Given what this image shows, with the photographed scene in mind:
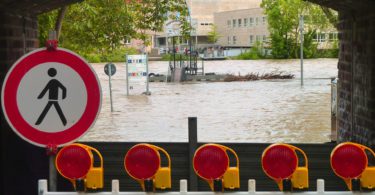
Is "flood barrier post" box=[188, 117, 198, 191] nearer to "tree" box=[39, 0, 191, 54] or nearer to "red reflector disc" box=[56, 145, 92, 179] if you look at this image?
"red reflector disc" box=[56, 145, 92, 179]

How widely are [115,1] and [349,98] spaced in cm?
1317

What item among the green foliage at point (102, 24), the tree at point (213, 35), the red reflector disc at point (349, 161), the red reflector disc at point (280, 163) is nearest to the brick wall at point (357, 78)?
the red reflector disc at point (349, 161)

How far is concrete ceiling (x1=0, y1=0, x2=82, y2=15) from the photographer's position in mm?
5223

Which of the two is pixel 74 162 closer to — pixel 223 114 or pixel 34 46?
pixel 34 46

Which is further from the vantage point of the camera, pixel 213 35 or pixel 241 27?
pixel 213 35

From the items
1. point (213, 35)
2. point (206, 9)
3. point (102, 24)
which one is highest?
point (206, 9)

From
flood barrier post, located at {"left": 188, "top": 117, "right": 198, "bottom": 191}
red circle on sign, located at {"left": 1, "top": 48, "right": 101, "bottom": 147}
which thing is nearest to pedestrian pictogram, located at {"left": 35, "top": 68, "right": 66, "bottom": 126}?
red circle on sign, located at {"left": 1, "top": 48, "right": 101, "bottom": 147}

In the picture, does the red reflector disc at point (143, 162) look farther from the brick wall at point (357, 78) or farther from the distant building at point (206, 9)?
the distant building at point (206, 9)

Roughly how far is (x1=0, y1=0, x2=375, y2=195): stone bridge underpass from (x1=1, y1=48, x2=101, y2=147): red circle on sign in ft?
5.27

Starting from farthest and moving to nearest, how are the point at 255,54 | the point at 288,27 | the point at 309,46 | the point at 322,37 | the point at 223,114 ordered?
the point at 322,37
the point at 255,54
the point at 288,27
the point at 309,46
the point at 223,114

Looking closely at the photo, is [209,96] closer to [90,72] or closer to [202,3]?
[90,72]

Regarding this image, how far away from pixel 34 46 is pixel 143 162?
3.34 meters

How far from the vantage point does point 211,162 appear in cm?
338

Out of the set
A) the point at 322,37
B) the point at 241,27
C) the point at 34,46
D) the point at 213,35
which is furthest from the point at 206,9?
the point at 34,46
